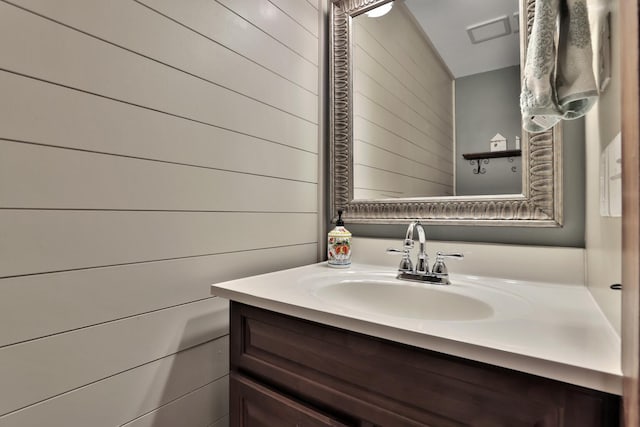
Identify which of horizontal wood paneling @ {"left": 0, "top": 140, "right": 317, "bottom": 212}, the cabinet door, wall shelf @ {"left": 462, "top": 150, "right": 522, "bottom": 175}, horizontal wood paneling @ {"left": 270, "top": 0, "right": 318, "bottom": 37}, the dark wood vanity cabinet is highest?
horizontal wood paneling @ {"left": 270, "top": 0, "right": 318, "bottom": 37}

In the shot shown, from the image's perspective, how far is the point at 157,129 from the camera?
30.9 inches

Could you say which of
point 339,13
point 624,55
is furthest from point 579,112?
point 339,13

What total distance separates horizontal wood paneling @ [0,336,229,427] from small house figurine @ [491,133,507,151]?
3.42 ft

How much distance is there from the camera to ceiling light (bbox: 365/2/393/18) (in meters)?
1.23

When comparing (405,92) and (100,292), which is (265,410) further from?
(405,92)

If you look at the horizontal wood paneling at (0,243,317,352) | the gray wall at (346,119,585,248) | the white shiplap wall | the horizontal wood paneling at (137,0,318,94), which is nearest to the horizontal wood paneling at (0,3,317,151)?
the white shiplap wall

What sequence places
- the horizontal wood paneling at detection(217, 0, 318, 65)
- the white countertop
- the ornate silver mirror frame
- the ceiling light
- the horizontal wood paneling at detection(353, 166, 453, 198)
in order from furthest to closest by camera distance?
the ceiling light
the horizontal wood paneling at detection(353, 166, 453, 198)
the horizontal wood paneling at detection(217, 0, 318, 65)
the ornate silver mirror frame
the white countertop

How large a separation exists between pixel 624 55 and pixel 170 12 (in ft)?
3.03

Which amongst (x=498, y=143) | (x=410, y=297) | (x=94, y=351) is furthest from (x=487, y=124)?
(x=94, y=351)

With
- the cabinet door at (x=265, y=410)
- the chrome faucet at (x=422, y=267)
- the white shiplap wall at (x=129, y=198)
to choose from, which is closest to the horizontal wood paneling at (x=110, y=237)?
the white shiplap wall at (x=129, y=198)

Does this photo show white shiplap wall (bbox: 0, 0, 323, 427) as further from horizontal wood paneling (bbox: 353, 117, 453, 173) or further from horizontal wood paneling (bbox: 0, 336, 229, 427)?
horizontal wood paneling (bbox: 353, 117, 453, 173)

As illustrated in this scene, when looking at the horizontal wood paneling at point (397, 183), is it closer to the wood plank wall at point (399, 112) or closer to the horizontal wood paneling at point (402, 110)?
the wood plank wall at point (399, 112)

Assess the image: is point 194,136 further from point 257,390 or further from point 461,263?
point 461,263

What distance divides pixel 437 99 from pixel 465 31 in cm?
23
